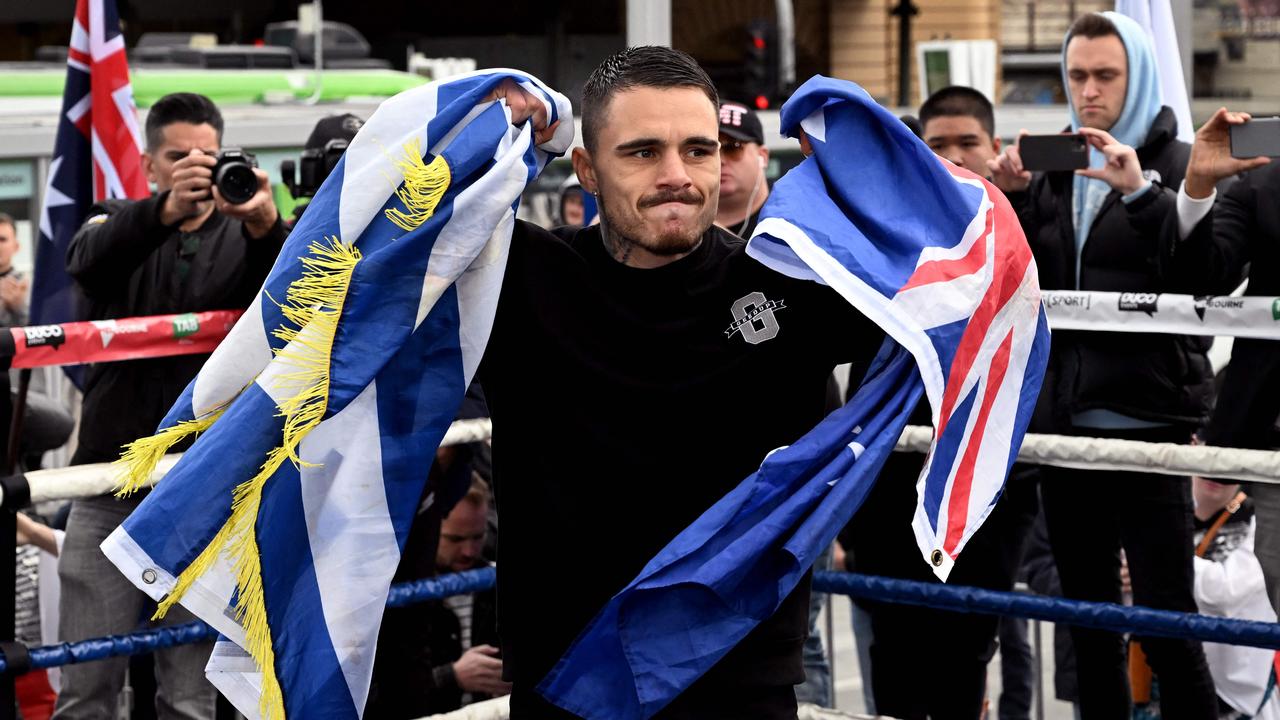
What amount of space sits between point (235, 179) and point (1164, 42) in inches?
126

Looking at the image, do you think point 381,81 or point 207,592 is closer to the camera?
point 207,592

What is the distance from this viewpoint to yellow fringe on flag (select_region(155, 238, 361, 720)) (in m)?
2.84

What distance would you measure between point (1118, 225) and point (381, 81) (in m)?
7.39

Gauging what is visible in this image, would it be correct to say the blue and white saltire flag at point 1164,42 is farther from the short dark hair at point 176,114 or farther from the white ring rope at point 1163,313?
the short dark hair at point 176,114

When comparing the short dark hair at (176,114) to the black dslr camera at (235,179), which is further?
the short dark hair at (176,114)

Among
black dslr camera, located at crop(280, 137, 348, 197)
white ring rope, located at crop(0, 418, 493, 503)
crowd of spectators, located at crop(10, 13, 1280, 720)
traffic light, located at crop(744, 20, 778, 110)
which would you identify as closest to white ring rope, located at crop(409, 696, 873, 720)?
crowd of spectators, located at crop(10, 13, 1280, 720)

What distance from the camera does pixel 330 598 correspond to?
2.96 metres

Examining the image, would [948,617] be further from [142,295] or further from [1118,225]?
[142,295]

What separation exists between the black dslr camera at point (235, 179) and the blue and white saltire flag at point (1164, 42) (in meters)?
2.97

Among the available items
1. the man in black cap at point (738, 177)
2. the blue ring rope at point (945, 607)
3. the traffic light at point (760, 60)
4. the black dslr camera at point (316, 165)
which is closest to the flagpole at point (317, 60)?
the man in black cap at point (738, 177)

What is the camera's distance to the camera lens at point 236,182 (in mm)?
4184

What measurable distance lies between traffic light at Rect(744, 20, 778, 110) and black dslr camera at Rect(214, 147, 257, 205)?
14.0 metres

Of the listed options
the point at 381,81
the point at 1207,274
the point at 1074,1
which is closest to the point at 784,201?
the point at 1207,274

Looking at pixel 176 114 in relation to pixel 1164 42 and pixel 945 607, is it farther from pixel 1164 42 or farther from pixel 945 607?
pixel 1164 42
